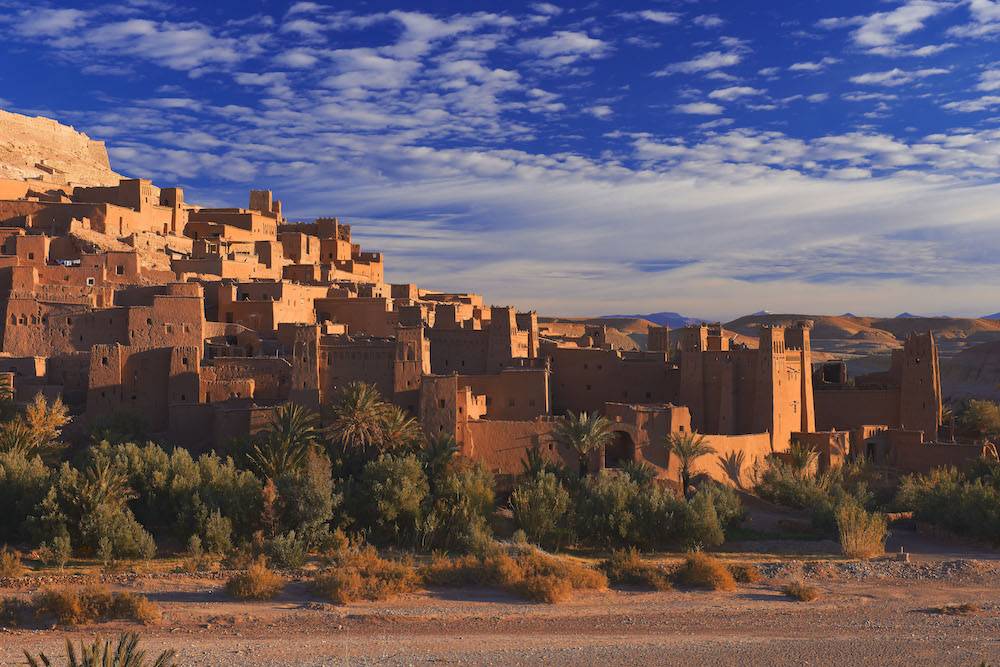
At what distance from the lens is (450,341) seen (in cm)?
3134

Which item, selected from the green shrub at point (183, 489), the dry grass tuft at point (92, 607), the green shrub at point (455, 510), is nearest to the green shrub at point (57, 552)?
the green shrub at point (183, 489)

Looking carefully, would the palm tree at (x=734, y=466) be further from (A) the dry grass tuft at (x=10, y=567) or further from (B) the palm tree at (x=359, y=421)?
(A) the dry grass tuft at (x=10, y=567)

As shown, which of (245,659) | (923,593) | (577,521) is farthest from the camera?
(577,521)

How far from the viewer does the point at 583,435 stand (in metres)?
25.6

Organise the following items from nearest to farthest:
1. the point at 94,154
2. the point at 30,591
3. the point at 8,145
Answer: the point at 30,591 → the point at 8,145 → the point at 94,154

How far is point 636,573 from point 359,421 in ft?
26.6

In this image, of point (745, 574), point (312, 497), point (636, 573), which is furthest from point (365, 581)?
point (745, 574)

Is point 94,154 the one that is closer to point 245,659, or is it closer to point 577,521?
point 577,521

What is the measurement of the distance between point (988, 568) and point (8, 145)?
48.6 m

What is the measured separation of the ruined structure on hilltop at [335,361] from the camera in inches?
1054

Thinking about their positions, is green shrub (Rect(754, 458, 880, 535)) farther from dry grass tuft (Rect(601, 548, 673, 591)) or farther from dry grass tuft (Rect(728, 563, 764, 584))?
dry grass tuft (Rect(601, 548, 673, 591))

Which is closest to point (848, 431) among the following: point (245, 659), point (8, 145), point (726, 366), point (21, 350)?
point (726, 366)

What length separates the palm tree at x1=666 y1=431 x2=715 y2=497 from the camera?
2620 cm

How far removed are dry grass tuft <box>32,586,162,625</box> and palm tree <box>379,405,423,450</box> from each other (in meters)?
8.66
